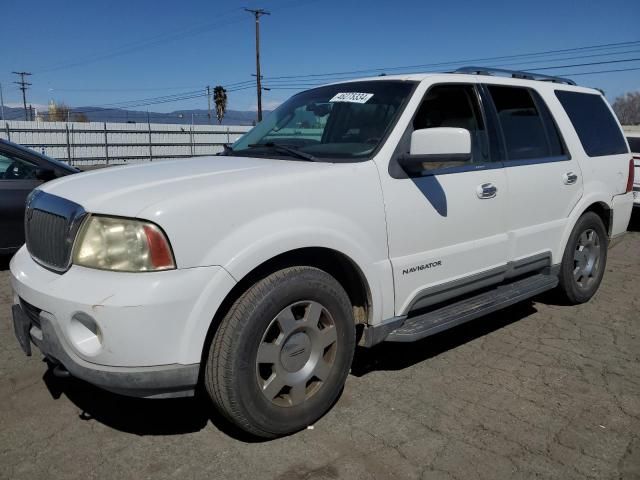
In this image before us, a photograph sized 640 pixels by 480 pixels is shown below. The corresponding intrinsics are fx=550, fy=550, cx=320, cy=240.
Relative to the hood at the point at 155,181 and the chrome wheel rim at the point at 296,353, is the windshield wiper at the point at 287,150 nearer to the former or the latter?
the hood at the point at 155,181

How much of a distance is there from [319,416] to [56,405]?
1528 millimetres

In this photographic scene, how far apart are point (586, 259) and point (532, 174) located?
1418mm

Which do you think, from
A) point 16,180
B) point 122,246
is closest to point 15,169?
point 16,180

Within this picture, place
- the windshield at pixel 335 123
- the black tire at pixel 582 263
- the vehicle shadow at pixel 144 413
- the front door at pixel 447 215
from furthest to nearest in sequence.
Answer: the black tire at pixel 582 263 → the windshield at pixel 335 123 → the front door at pixel 447 215 → the vehicle shadow at pixel 144 413

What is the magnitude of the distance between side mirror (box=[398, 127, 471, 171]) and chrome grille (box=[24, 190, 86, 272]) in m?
1.77

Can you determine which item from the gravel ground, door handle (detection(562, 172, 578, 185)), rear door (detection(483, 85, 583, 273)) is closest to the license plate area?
the gravel ground

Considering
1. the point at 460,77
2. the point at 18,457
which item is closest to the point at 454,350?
the point at 460,77

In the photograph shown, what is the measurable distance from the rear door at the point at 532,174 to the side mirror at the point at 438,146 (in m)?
0.92

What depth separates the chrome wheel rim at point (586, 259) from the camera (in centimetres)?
486

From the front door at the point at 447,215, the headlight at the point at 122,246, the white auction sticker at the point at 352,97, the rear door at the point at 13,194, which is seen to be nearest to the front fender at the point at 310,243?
the front door at the point at 447,215

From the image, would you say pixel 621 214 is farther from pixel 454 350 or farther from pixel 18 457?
pixel 18 457

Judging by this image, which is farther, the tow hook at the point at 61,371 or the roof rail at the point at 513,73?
the roof rail at the point at 513,73

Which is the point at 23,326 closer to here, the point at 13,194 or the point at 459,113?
the point at 459,113

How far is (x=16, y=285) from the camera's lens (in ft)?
9.30
